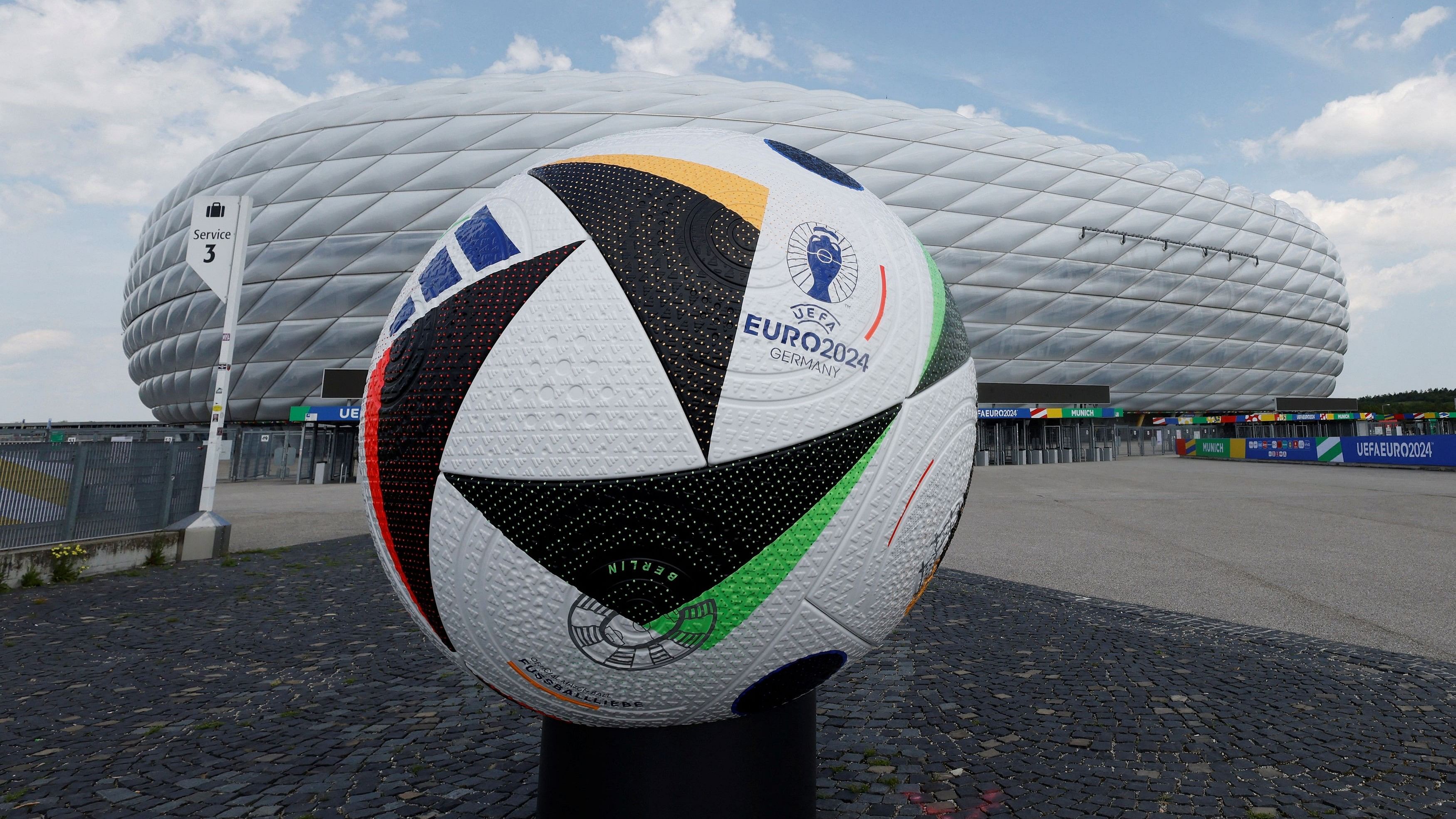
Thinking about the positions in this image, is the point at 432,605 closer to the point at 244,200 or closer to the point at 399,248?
the point at 244,200

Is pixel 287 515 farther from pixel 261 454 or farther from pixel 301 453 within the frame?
pixel 261 454

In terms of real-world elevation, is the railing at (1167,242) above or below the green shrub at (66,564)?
above

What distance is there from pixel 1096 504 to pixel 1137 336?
115 feet

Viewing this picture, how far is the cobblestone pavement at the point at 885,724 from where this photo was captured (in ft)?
8.88

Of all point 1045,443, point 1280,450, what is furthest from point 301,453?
point 1280,450

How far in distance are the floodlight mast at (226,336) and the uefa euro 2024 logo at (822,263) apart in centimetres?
961

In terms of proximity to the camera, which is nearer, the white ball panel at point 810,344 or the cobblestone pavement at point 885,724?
the white ball panel at point 810,344

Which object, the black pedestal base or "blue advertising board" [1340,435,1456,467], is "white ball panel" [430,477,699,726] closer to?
the black pedestal base

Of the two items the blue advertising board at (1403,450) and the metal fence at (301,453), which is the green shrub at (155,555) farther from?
the blue advertising board at (1403,450)

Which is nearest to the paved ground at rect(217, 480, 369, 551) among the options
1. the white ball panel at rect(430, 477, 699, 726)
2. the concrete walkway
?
the concrete walkway

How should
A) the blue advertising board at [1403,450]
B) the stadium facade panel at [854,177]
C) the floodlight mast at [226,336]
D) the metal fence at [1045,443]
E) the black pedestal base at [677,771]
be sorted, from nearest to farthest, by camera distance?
the black pedestal base at [677,771] < the floodlight mast at [226,336] < the blue advertising board at [1403,450] < the metal fence at [1045,443] < the stadium facade panel at [854,177]

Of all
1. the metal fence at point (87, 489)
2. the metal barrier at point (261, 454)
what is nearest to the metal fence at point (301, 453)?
the metal barrier at point (261, 454)

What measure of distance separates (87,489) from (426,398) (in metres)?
8.44

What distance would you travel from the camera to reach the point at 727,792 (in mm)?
2051
